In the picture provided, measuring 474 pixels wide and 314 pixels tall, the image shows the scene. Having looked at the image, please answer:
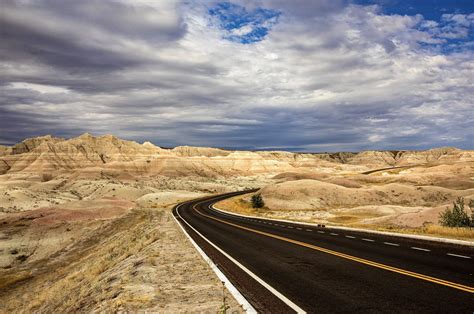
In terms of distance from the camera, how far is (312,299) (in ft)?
27.6

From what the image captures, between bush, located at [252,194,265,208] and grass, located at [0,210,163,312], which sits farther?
bush, located at [252,194,265,208]

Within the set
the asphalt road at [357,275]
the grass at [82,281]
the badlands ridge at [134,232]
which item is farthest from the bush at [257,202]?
the asphalt road at [357,275]

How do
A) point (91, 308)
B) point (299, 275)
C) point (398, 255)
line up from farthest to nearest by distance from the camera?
point (398, 255), point (299, 275), point (91, 308)

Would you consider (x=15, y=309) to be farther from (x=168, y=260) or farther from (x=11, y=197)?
(x=11, y=197)

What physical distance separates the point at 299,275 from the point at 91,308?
585cm

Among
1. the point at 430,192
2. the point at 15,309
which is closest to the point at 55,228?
the point at 15,309

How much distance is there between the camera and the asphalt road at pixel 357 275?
308 inches

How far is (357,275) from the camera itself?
10.5m

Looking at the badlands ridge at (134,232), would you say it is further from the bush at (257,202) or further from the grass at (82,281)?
the bush at (257,202)

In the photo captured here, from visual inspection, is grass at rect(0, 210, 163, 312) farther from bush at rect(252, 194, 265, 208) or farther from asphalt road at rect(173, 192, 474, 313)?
bush at rect(252, 194, 265, 208)

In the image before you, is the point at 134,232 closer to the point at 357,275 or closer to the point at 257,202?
the point at 357,275

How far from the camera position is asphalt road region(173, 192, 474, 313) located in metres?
7.81

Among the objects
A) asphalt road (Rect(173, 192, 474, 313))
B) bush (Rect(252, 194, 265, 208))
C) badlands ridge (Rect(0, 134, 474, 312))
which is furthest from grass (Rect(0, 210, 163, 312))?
bush (Rect(252, 194, 265, 208))

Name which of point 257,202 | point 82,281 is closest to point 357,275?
point 82,281
